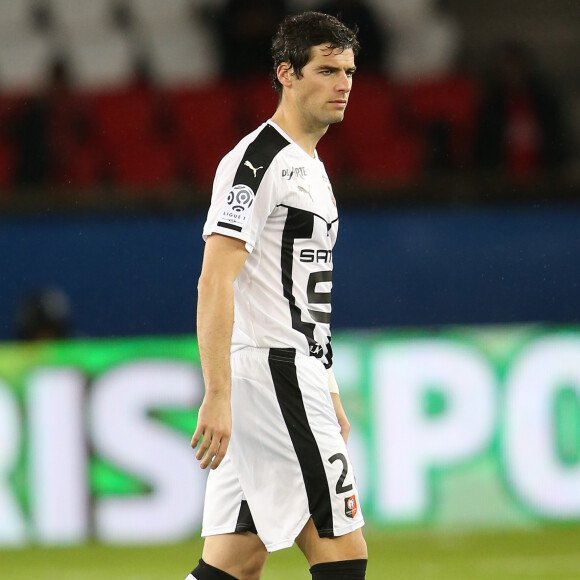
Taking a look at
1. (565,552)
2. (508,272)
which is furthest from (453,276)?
(565,552)

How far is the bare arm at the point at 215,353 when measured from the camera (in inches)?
112

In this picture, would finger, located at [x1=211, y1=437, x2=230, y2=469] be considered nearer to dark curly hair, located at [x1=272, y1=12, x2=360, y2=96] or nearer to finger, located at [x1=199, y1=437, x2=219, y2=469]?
finger, located at [x1=199, y1=437, x2=219, y2=469]

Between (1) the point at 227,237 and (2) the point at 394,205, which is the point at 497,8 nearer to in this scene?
(2) the point at 394,205

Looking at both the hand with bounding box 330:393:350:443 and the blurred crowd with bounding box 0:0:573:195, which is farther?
the blurred crowd with bounding box 0:0:573:195

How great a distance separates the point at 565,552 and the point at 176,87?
4.44m

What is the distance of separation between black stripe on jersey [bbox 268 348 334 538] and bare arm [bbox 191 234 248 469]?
0.58ft

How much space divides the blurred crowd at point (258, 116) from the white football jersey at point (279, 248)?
4.62 m

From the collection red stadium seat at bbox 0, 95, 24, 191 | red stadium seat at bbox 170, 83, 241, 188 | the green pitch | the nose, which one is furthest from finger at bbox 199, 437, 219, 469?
red stadium seat at bbox 0, 95, 24, 191

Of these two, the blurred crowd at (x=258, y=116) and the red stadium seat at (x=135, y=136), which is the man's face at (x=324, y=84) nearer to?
the blurred crowd at (x=258, y=116)

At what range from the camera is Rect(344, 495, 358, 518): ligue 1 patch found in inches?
117

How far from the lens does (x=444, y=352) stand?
20.7 feet

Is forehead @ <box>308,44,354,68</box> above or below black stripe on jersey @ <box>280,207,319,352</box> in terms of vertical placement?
above

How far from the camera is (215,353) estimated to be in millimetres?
2867

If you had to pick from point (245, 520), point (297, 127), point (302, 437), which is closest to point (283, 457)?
point (302, 437)
